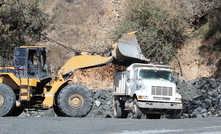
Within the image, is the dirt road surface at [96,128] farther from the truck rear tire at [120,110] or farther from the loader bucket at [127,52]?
the truck rear tire at [120,110]

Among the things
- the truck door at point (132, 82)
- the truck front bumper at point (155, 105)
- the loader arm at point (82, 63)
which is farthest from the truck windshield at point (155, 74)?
the loader arm at point (82, 63)

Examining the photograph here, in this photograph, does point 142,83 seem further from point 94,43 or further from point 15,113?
point 94,43

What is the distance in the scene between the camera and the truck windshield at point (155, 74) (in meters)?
15.6

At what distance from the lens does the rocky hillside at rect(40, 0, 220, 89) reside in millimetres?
28506

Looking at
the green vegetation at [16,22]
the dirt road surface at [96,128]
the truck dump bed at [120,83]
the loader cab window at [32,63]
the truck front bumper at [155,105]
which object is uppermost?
the green vegetation at [16,22]

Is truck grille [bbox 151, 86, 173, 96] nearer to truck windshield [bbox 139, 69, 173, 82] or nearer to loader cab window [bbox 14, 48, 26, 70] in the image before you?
truck windshield [bbox 139, 69, 173, 82]

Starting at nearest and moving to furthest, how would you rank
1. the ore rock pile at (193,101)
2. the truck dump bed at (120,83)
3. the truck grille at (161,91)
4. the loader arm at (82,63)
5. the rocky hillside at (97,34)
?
the truck grille at (161,91) < the loader arm at (82,63) < the truck dump bed at (120,83) < the ore rock pile at (193,101) < the rocky hillside at (97,34)

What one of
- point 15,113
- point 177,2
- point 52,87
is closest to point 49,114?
point 15,113

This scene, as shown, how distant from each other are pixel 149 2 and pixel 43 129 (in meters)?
23.6

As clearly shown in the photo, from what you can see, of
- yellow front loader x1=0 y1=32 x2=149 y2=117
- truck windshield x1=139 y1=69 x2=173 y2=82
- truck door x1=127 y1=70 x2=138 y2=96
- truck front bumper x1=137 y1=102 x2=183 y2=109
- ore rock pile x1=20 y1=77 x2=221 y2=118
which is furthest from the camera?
ore rock pile x1=20 y1=77 x2=221 y2=118

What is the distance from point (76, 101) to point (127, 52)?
3601 millimetres

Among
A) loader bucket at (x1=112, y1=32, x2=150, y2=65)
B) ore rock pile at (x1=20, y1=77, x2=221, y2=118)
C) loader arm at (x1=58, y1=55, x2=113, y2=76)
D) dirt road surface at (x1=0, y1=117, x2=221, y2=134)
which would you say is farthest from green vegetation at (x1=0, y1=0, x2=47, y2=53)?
dirt road surface at (x1=0, y1=117, x2=221, y2=134)

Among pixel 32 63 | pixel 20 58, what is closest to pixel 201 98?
pixel 32 63

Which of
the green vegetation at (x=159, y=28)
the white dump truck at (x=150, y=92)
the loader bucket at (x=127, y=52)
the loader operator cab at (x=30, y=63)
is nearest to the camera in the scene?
the loader operator cab at (x=30, y=63)
